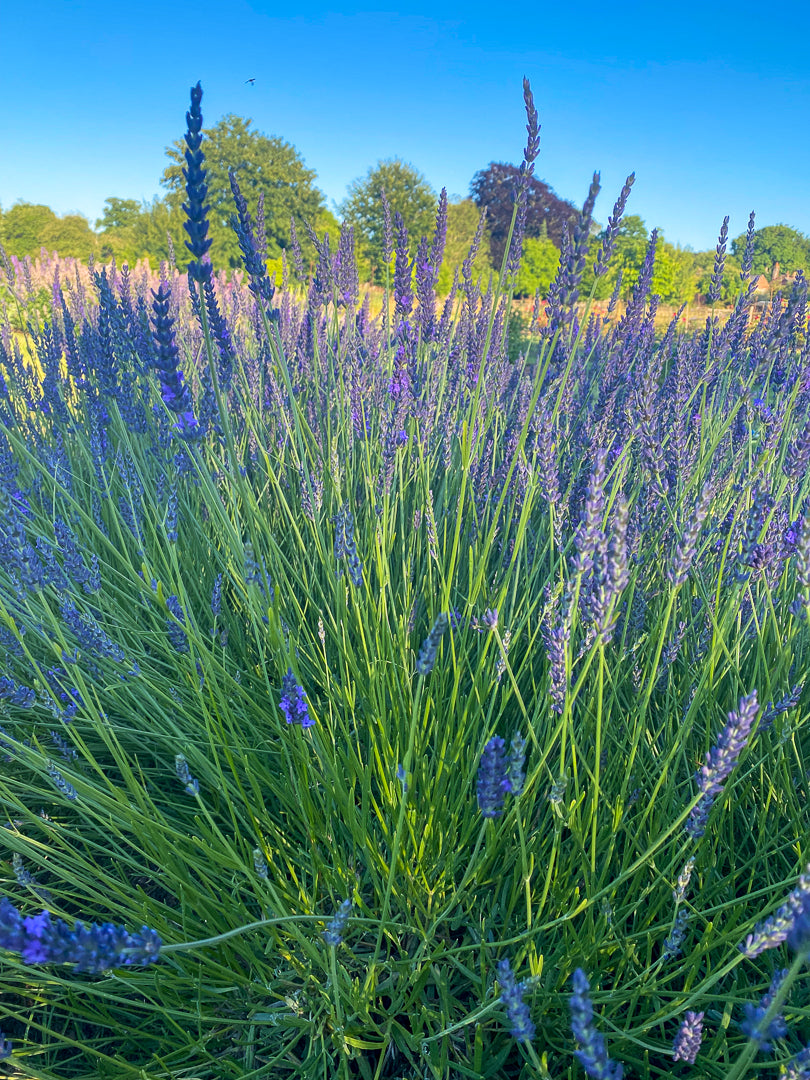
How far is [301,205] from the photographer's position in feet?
88.3

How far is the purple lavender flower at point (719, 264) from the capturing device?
2.69 metres

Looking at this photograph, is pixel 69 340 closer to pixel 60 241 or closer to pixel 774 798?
pixel 774 798

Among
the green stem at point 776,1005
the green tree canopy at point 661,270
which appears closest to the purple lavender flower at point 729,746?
the green stem at point 776,1005

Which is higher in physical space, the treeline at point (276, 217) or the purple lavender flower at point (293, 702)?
the treeline at point (276, 217)

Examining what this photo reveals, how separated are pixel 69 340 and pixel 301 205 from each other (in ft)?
91.9

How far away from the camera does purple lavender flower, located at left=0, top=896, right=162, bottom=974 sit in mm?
578

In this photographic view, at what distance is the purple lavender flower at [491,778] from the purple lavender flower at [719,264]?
113 inches

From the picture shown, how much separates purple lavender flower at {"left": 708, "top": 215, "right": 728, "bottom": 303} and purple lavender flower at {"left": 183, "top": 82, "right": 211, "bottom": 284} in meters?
2.58

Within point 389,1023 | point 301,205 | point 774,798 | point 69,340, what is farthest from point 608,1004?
point 301,205

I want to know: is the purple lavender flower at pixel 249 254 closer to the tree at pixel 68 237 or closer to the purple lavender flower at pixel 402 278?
the purple lavender flower at pixel 402 278

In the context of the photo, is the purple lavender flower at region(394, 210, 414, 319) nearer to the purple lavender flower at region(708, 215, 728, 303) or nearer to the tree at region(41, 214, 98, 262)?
the purple lavender flower at region(708, 215, 728, 303)

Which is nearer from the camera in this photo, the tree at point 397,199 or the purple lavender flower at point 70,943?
the purple lavender flower at point 70,943

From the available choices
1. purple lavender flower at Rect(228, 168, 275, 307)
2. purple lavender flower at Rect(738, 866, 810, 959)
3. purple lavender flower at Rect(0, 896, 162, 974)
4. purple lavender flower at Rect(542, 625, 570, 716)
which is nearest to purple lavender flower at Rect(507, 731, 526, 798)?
purple lavender flower at Rect(542, 625, 570, 716)

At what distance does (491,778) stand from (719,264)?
2.95m
